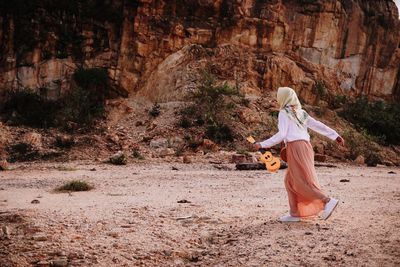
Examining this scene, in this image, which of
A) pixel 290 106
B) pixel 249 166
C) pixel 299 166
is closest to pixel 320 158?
pixel 249 166

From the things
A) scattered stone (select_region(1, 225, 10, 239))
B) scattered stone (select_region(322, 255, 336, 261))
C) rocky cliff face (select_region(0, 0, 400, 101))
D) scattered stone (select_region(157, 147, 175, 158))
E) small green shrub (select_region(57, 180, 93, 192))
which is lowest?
scattered stone (select_region(157, 147, 175, 158))

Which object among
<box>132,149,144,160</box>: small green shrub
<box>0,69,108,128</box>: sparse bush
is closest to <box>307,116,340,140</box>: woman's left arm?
<box>132,149,144,160</box>: small green shrub

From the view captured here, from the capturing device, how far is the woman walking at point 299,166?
479 centimetres

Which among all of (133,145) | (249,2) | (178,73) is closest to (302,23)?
(249,2)

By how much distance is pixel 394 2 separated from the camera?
2373 centimetres

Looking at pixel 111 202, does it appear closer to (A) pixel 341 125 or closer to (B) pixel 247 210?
(B) pixel 247 210

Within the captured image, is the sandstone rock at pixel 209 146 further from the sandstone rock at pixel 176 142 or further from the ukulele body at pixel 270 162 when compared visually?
the ukulele body at pixel 270 162

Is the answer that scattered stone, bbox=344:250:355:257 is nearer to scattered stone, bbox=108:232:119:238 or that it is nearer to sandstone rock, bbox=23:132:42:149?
scattered stone, bbox=108:232:119:238

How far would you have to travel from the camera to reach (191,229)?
15.5 ft

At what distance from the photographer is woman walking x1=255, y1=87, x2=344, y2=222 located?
188 inches

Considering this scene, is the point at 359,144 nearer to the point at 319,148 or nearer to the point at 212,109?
the point at 319,148

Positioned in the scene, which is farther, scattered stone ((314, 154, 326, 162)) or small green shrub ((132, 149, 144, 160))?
scattered stone ((314, 154, 326, 162))

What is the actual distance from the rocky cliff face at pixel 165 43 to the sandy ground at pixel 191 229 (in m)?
12.3

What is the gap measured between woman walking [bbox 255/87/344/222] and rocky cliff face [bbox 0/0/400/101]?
13.7m
